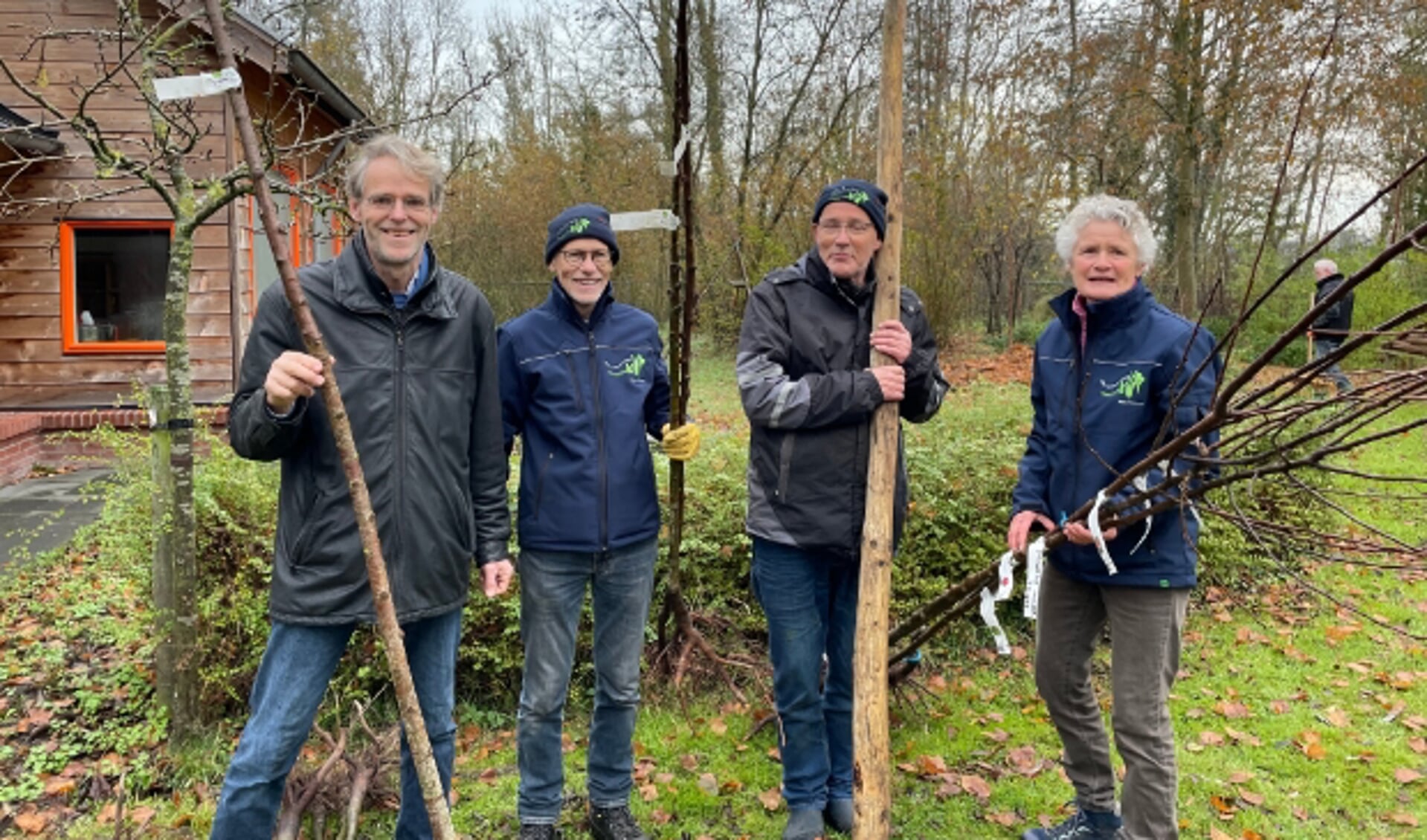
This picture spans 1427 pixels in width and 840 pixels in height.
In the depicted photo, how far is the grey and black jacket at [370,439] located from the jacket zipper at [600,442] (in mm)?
462

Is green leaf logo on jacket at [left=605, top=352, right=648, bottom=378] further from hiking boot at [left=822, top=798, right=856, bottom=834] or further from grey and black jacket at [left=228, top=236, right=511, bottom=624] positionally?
hiking boot at [left=822, top=798, right=856, bottom=834]

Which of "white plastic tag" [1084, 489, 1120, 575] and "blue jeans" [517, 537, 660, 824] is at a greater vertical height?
"white plastic tag" [1084, 489, 1120, 575]

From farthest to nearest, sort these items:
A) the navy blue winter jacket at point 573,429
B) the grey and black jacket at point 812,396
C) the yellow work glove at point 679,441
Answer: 1. the yellow work glove at point 679,441
2. the navy blue winter jacket at point 573,429
3. the grey and black jacket at point 812,396

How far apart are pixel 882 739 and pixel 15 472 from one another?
8553 millimetres

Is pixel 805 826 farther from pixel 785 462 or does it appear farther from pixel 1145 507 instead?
pixel 1145 507

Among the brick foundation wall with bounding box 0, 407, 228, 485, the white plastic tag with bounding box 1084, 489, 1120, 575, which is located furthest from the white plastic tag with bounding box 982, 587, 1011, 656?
the brick foundation wall with bounding box 0, 407, 228, 485

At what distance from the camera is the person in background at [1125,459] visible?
2.43 meters

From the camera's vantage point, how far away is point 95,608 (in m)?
4.45

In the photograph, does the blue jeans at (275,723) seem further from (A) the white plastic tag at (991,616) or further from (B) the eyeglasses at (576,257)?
(A) the white plastic tag at (991,616)

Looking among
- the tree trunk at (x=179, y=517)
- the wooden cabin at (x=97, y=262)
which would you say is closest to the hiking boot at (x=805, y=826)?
the tree trunk at (x=179, y=517)

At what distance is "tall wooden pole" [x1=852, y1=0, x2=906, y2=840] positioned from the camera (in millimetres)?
2457

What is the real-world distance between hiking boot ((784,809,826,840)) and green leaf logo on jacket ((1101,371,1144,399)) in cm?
165

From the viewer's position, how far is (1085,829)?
2.86 metres

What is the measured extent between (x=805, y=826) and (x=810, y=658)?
57cm
